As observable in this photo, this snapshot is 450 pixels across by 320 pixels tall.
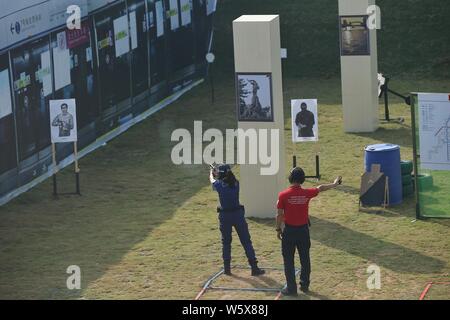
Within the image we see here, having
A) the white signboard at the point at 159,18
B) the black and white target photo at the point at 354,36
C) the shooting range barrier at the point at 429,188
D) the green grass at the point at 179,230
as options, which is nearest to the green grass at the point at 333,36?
the green grass at the point at 179,230

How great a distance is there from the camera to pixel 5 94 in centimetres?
2022

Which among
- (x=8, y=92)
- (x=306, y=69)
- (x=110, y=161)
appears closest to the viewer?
(x=8, y=92)

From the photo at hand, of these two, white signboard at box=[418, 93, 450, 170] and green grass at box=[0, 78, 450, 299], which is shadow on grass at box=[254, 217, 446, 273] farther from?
white signboard at box=[418, 93, 450, 170]

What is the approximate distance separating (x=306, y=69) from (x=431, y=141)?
41.4 ft

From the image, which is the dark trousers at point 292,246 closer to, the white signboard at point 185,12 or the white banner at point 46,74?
the white banner at point 46,74

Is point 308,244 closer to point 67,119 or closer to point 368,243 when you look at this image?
point 368,243

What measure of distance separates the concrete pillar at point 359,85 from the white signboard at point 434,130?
5877 mm

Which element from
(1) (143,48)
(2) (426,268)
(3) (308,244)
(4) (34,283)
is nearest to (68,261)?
(4) (34,283)

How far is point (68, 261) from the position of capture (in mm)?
16812

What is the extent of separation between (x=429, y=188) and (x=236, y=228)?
5053mm

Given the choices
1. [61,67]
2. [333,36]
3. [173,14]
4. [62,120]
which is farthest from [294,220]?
[333,36]

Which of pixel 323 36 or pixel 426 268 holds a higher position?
pixel 323 36

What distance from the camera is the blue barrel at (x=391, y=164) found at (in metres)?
18.9

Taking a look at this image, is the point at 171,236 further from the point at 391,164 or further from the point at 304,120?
the point at 304,120
